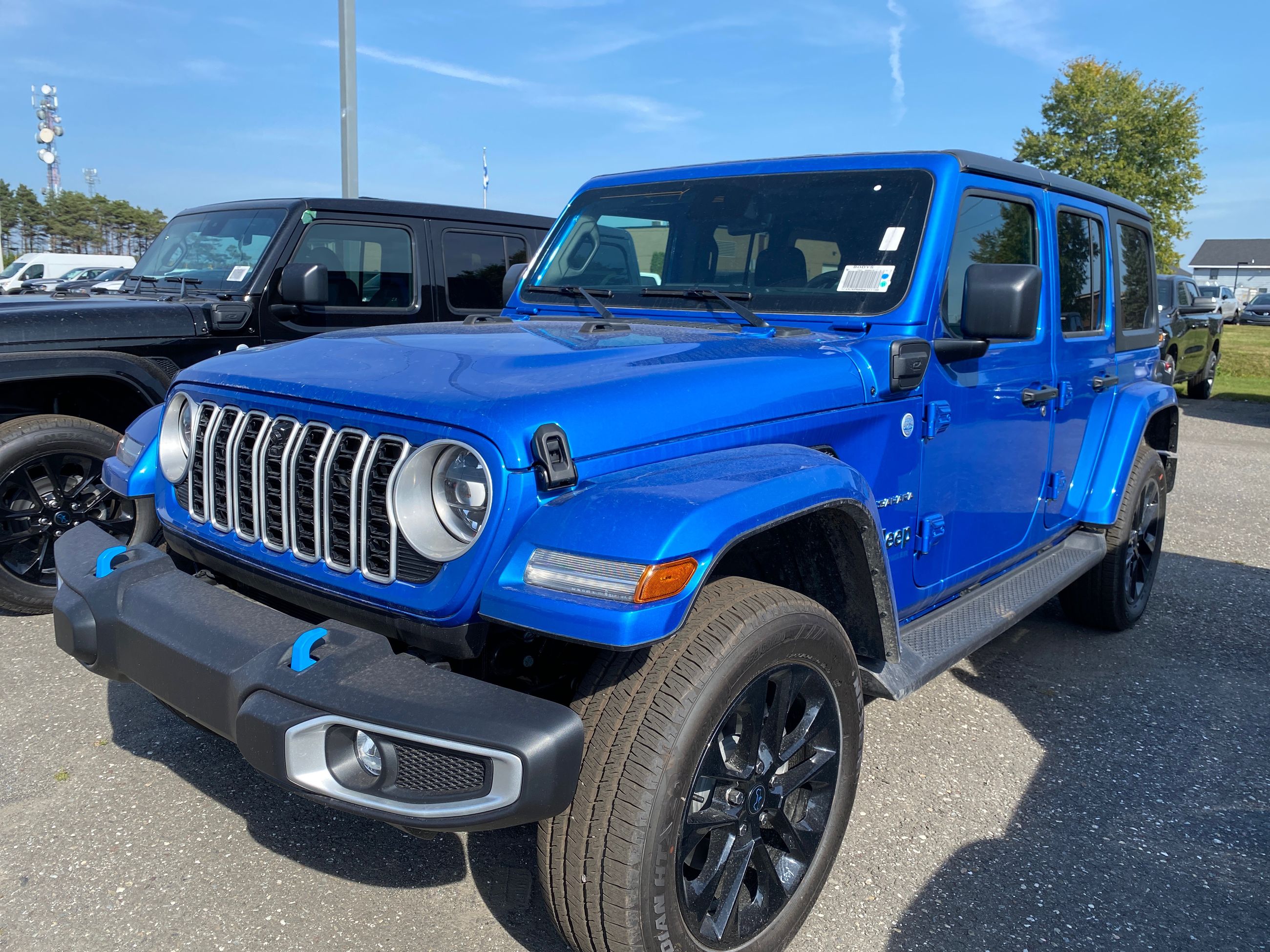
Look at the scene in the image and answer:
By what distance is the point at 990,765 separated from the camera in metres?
3.34

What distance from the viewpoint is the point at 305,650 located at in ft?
6.19

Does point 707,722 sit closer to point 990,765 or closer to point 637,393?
point 637,393

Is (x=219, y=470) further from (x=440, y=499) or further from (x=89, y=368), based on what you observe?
(x=89, y=368)

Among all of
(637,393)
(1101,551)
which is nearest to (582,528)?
(637,393)

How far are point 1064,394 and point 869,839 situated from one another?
192 centimetres

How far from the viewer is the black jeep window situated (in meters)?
6.30

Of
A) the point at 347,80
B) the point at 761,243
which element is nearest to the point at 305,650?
the point at 761,243

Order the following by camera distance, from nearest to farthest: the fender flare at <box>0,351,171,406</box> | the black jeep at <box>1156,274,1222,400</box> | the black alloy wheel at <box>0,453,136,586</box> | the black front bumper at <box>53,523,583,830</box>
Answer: the black front bumper at <box>53,523,583,830</box>, the fender flare at <box>0,351,171,406</box>, the black alloy wheel at <box>0,453,136,586</box>, the black jeep at <box>1156,274,1222,400</box>

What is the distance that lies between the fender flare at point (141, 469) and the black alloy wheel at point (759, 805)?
1.74 meters

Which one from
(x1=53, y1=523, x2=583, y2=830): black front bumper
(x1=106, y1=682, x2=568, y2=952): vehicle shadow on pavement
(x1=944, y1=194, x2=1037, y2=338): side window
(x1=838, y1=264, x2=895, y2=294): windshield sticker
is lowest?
(x1=106, y1=682, x2=568, y2=952): vehicle shadow on pavement

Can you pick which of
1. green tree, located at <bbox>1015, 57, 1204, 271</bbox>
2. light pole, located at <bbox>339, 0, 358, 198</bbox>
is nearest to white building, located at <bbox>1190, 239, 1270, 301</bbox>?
green tree, located at <bbox>1015, 57, 1204, 271</bbox>

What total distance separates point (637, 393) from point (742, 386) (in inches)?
13.2

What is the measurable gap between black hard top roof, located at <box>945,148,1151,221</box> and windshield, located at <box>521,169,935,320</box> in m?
0.25

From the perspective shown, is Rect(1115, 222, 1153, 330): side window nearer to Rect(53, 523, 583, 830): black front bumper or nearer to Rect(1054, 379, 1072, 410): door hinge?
Rect(1054, 379, 1072, 410): door hinge
